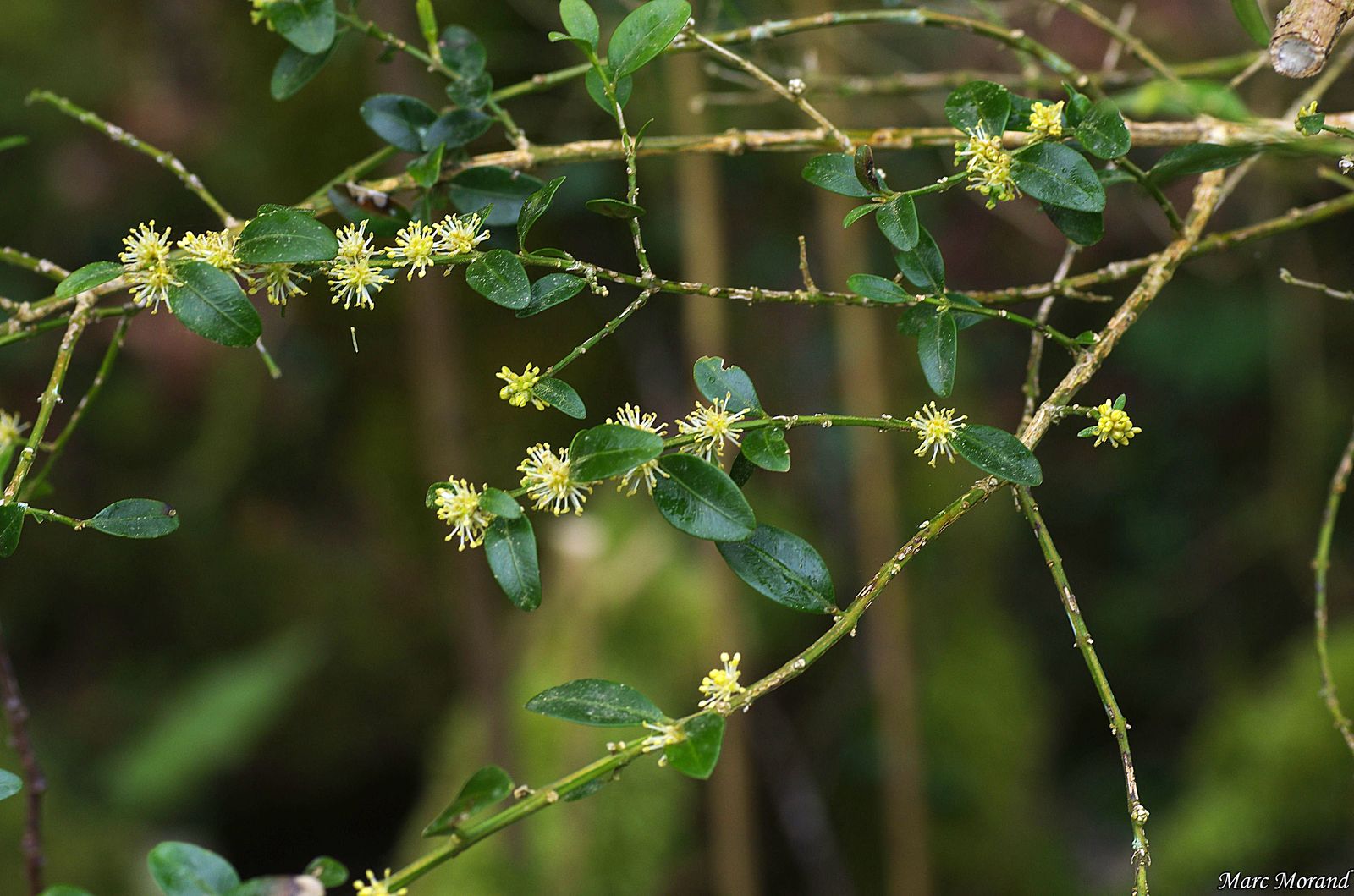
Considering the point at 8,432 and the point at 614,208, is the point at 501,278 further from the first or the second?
the point at 8,432

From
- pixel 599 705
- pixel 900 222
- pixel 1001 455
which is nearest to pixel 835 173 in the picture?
pixel 900 222

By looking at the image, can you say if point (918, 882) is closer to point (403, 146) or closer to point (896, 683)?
point (896, 683)

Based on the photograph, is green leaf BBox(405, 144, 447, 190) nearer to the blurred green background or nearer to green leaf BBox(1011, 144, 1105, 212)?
green leaf BBox(1011, 144, 1105, 212)

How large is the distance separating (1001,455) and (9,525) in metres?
0.39

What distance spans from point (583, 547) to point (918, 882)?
2.48 feet

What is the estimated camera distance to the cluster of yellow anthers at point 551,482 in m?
0.42

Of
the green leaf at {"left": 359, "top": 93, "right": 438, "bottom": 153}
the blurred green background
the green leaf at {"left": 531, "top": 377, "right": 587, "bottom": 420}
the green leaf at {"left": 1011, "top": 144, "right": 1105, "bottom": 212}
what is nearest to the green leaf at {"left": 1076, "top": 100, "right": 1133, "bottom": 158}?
the green leaf at {"left": 1011, "top": 144, "right": 1105, "bottom": 212}

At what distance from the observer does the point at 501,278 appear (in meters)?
0.43

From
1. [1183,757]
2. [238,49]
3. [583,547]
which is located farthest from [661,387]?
[1183,757]

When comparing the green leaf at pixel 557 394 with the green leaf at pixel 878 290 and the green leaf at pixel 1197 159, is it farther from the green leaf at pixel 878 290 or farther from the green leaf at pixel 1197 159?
the green leaf at pixel 1197 159

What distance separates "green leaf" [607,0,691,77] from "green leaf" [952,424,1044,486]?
0.72ft

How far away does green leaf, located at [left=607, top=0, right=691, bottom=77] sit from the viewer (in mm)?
469

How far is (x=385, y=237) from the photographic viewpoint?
540 millimetres

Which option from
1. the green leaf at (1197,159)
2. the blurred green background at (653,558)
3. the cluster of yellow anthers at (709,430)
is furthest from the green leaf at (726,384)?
the blurred green background at (653,558)
